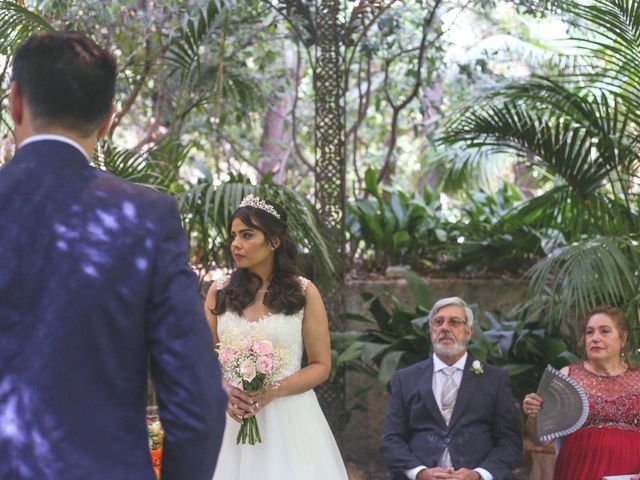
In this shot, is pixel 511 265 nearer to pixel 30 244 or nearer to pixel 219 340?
pixel 219 340

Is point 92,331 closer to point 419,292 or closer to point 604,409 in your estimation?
point 604,409

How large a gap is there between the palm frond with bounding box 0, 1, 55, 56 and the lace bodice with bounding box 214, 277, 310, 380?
6.97 feet

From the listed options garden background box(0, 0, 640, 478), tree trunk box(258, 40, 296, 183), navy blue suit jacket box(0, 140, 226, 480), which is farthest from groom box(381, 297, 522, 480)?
tree trunk box(258, 40, 296, 183)

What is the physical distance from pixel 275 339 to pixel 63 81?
293 cm

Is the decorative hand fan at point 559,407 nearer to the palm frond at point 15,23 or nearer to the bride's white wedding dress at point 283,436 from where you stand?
the bride's white wedding dress at point 283,436

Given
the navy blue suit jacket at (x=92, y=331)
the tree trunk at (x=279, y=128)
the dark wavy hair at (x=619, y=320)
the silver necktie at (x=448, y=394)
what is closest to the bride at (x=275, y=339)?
the silver necktie at (x=448, y=394)

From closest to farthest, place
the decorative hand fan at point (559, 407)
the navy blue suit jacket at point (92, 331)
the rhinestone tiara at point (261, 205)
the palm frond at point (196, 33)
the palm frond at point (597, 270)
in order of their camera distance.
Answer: the navy blue suit jacket at point (92, 331) → the rhinestone tiara at point (261, 205) → the decorative hand fan at point (559, 407) → the palm frond at point (597, 270) → the palm frond at point (196, 33)

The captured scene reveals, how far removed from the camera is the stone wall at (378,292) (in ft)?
25.6

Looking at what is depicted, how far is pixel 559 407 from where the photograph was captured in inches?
205

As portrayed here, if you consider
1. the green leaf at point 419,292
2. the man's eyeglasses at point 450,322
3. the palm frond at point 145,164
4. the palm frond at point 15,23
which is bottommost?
the man's eyeglasses at point 450,322

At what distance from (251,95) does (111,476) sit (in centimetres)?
636

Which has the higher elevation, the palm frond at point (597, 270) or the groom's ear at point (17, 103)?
the groom's ear at point (17, 103)

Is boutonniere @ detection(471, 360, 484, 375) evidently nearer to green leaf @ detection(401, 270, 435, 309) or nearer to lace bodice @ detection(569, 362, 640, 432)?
lace bodice @ detection(569, 362, 640, 432)

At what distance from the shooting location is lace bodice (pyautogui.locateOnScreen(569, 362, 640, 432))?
17.2 feet
